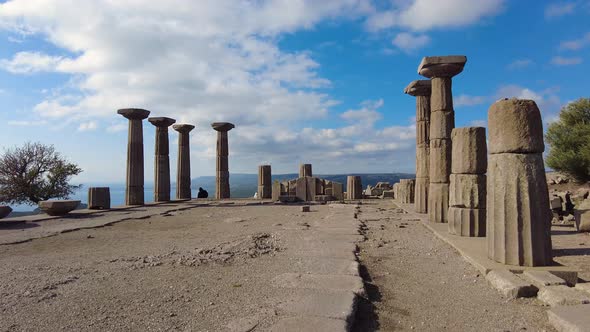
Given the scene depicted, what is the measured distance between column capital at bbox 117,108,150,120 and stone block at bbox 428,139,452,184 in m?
14.0

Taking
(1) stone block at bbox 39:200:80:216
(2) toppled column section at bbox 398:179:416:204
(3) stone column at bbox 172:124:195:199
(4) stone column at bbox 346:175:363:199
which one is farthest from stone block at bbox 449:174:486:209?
(3) stone column at bbox 172:124:195:199

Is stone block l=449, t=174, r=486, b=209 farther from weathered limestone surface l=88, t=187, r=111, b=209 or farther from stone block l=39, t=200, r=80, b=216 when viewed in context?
weathered limestone surface l=88, t=187, r=111, b=209

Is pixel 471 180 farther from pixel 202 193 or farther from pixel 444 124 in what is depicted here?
pixel 202 193

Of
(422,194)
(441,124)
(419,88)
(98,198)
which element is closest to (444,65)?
(441,124)

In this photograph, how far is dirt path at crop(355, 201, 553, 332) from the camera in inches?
145

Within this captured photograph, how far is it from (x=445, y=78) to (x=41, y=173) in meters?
23.7

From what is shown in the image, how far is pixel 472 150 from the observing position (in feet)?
26.0

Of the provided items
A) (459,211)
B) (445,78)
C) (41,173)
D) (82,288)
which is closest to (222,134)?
(41,173)

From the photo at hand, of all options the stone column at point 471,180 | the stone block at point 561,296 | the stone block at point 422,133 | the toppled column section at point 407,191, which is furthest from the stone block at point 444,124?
the toppled column section at point 407,191

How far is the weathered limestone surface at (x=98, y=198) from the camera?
1620 centimetres

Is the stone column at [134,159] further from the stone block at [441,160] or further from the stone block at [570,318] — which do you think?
the stone block at [570,318]

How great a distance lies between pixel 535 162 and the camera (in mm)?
5238

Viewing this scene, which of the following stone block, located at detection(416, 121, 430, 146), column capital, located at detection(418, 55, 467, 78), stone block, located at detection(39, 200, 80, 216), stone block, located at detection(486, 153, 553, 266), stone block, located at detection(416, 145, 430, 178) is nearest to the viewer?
stone block, located at detection(486, 153, 553, 266)

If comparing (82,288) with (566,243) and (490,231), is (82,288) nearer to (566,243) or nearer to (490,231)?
(490,231)
